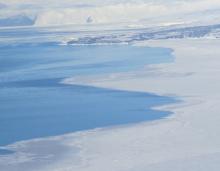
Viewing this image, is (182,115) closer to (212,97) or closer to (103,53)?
(212,97)

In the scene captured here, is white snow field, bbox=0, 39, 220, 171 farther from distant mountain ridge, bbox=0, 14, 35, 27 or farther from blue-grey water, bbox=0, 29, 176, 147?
distant mountain ridge, bbox=0, 14, 35, 27

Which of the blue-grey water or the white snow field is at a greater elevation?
the white snow field

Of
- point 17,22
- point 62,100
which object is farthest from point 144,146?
point 17,22

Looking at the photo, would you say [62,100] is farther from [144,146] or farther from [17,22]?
[17,22]

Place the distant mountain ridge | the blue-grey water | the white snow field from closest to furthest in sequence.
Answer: the white snow field → the blue-grey water → the distant mountain ridge

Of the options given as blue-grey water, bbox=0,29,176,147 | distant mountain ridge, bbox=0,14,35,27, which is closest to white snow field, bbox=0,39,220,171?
blue-grey water, bbox=0,29,176,147

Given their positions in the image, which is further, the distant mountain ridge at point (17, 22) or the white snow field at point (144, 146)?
the distant mountain ridge at point (17, 22)

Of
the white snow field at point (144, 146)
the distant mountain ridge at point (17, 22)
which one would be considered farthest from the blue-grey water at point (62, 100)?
the distant mountain ridge at point (17, 22)

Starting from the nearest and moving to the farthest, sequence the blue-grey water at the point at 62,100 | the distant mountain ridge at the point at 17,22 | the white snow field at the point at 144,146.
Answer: the white snow field at the point at 144,146 → the blue-grey water at the point at 62,100 → the distant mountain ridge at the point at 17,22

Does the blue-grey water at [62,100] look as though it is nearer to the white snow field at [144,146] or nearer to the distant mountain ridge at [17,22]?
the white snow field at [144,146]
